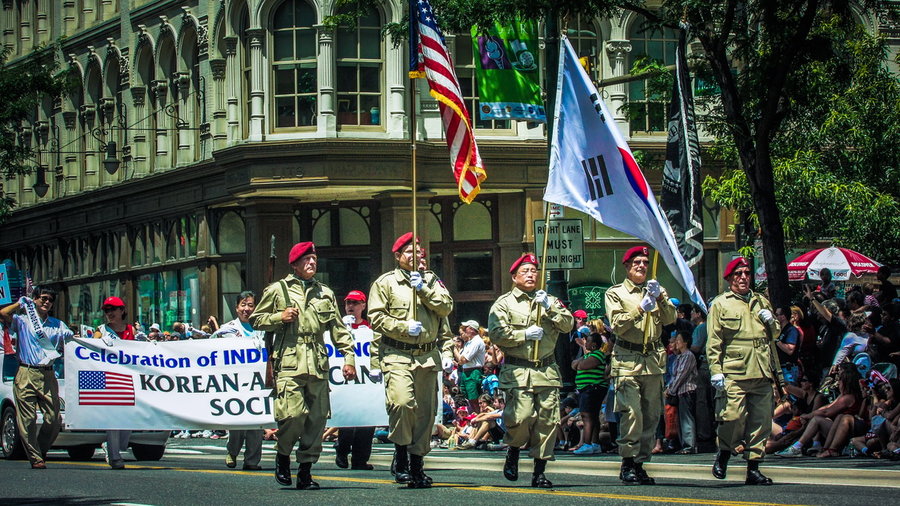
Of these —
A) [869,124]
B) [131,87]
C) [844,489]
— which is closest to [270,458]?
[844,489]

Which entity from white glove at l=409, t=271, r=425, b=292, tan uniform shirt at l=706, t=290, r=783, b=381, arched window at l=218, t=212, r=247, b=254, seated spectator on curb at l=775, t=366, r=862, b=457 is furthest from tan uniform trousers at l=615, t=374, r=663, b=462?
arched window at l=218, t=212, r=247, b=254

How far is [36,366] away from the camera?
53.5 ft

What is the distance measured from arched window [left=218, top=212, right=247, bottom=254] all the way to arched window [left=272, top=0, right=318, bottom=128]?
3.38 metres

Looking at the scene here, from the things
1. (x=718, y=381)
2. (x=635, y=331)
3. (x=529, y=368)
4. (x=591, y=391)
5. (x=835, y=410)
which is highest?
(x=635, y=331)

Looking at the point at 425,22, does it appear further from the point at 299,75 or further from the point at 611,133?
the point at 299,75

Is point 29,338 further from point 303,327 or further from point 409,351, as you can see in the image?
point 409,351

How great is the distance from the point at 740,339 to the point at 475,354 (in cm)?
901

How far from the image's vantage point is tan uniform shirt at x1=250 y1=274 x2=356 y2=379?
1259 cm

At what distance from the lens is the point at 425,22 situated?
14914 mm

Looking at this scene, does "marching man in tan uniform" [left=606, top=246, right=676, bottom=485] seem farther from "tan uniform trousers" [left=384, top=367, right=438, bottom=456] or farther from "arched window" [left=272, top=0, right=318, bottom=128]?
"arched window" [left=272, top=0, right=318, bottom=128]

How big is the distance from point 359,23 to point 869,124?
34.7 feet

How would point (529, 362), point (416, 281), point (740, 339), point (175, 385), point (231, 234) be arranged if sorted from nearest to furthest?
point (416, 281) < point (529, 362) < point (740, 339) < point (175, 385) < point (231, 234)

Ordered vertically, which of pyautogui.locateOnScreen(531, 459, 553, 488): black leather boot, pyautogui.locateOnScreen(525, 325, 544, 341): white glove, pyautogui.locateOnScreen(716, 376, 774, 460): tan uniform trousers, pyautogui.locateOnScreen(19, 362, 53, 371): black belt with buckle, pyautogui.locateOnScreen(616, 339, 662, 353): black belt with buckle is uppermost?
pyautogui.locateOnScreen(525, 325, 544, 341): white glove

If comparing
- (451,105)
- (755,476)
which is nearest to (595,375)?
(451,105)
